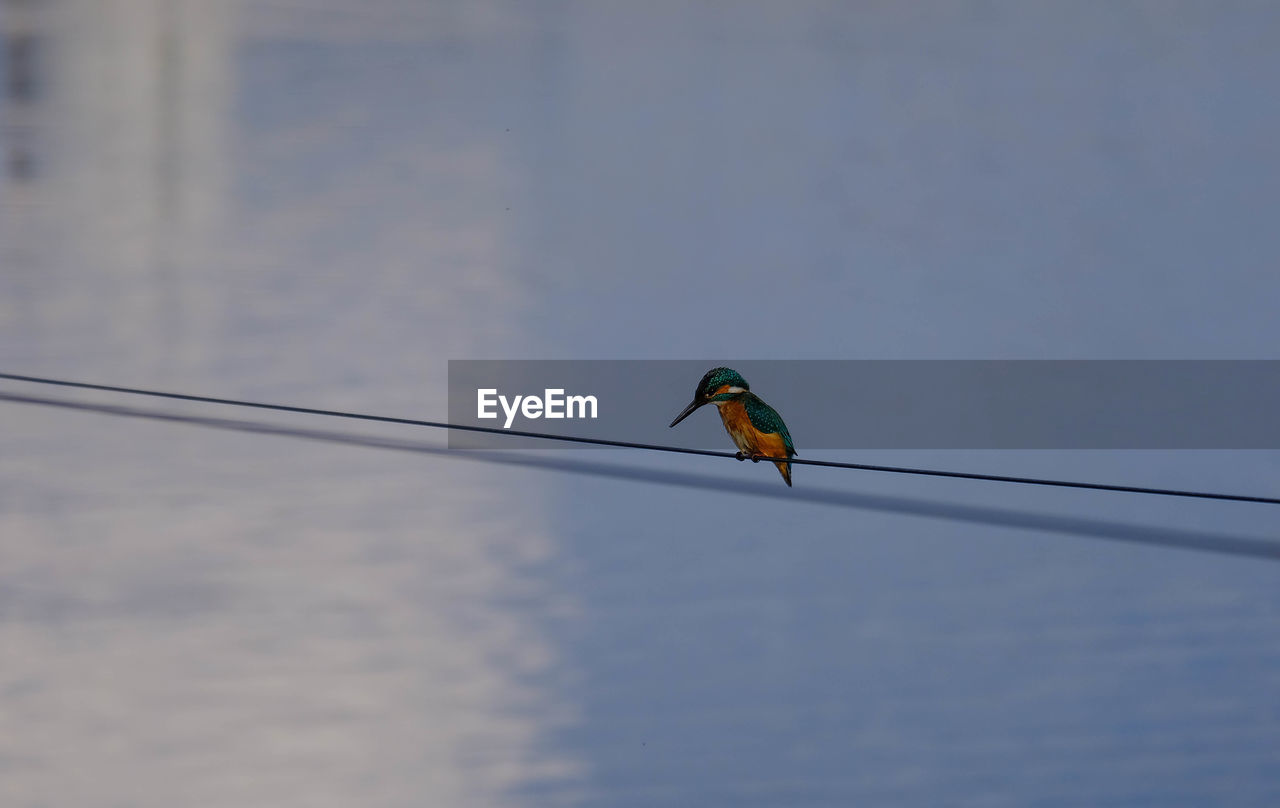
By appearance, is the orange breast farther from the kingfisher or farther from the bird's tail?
the bird's tail

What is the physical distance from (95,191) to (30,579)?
667 millimetres

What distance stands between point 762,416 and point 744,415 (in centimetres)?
3

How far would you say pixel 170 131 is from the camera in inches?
64.4

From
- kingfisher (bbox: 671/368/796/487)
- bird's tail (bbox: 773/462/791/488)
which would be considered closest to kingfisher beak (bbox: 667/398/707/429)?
kingfisher (bbox: 671/368/796/487)

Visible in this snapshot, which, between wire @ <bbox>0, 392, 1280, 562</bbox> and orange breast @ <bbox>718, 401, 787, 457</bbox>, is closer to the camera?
orange breast @ <bbox>718, 401, 787, 457</bbox>

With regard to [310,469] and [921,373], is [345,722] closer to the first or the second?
[310,469]

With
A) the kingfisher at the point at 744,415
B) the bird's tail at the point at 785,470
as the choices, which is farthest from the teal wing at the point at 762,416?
the bird's tail at the point at 785,470

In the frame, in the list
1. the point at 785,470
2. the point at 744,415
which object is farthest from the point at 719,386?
the point at 785,470

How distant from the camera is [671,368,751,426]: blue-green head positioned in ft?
5.14

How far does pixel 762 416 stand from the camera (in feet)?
5.00

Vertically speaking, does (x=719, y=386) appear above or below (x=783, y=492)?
above

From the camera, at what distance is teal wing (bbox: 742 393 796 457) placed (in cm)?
152

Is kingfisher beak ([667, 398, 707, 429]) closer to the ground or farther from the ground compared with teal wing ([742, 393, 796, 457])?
farther from the ground

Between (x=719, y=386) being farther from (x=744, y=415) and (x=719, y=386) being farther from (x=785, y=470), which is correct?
(x=785, y=470)
